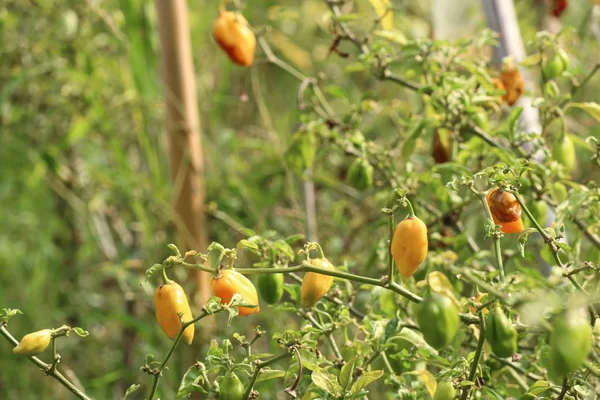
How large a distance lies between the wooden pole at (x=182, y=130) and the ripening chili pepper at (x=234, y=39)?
42cm

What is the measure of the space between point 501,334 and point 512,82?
622 millimetres

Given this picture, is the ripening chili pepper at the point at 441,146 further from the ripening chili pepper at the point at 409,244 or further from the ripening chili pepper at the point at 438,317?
the ripening chili pepper at the point at 438,317

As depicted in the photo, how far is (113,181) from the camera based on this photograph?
190 centimetres

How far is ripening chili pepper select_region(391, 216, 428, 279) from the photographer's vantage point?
71 cm

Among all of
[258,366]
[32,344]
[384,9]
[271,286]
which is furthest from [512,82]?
[32,344]

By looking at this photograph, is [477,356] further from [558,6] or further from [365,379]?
[558,6]

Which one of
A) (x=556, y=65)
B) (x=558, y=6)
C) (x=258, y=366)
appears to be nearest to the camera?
(x=258, y=366)

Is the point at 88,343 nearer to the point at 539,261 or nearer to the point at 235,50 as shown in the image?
the point at 235,50

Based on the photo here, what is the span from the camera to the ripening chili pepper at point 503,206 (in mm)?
794

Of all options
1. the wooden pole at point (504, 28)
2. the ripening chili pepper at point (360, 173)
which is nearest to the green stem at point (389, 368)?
the ripening chili pepper at point (360, 173)

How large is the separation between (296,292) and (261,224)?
2.72 ft

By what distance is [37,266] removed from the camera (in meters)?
2.06

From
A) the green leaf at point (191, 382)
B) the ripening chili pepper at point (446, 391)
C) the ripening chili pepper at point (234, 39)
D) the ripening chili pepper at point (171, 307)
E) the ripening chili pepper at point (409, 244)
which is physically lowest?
the green leaf at point (191, 382)

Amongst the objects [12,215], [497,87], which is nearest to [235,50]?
[497,87]
